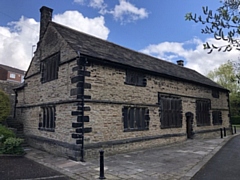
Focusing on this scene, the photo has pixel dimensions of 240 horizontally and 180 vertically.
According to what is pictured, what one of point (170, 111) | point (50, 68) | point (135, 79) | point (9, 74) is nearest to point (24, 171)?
point (50, 68)

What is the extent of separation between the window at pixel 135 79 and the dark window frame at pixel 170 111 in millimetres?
1884

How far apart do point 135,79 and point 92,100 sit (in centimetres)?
357

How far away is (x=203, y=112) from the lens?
1803 centimetres

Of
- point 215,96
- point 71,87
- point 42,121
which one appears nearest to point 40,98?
point 42,121

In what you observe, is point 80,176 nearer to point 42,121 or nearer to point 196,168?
point 196,168

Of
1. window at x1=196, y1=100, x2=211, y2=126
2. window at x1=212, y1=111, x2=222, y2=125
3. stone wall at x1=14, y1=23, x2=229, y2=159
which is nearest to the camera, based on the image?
Answer: stone wall at x1=14, y1=23, x2=229, y2=159

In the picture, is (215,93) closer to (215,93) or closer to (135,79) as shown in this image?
(215,93)

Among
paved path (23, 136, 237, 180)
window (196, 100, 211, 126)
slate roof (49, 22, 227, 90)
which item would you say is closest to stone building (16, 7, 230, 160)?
slate roof (49, 22, 227, 90)

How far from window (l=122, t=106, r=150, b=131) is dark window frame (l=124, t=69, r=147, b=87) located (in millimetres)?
1494

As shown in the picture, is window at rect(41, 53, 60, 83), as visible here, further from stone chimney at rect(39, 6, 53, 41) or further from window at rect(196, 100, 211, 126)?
window at rect(196, 100, 211, 126)

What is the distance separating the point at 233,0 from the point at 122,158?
764 centimetres

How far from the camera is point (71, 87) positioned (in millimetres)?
9648

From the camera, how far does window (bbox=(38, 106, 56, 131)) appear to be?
35.9 ft

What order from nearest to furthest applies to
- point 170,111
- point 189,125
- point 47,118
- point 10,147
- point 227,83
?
point 10,147 < point 47,118 < point 170,111 < point 189,125 < point 227,83
